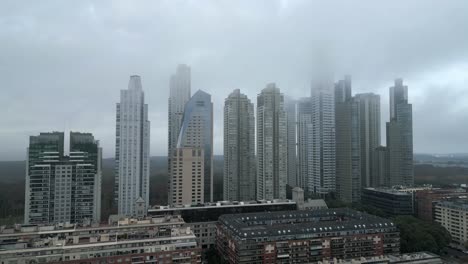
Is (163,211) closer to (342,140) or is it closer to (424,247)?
(424,247)

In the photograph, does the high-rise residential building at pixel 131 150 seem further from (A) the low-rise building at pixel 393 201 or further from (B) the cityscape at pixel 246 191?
(A) the low-rise building at pixel 393 201

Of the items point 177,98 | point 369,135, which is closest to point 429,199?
point 369,135

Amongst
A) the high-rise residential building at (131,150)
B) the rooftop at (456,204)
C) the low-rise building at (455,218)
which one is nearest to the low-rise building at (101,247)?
the high-rise residential building at (131,150)

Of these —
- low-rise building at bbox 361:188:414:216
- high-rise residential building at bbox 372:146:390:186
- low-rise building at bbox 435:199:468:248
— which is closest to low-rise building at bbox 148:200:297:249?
low-rise building at bbox 361:188:414:216

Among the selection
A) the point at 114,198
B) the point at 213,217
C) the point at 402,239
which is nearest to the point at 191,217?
the point at 213,217

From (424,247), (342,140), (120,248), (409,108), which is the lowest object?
(424,247)
